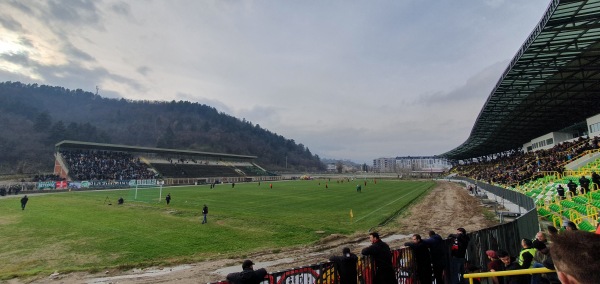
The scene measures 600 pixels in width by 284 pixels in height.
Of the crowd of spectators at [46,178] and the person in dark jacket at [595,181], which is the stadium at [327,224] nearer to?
the person in dark jacket at [595,181]

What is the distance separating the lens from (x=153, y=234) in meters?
19.8

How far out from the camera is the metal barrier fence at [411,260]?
6699 millimetres

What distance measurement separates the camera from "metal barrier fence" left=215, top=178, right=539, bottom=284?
22.0 ft

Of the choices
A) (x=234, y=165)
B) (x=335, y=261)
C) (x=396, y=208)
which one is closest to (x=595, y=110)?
(x=396, y=208)

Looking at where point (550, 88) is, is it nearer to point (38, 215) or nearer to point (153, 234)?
point (153, 234)

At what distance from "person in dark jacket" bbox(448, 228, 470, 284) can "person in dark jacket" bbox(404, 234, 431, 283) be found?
1.41 m

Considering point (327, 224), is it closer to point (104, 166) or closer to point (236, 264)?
point (236, 264)

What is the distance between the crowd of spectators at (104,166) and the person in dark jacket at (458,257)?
78.5 metres

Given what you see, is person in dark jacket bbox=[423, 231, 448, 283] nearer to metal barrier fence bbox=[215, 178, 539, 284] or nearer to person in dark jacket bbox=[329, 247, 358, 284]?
metal barrier fence bbox=[215, 178, 539, 284]

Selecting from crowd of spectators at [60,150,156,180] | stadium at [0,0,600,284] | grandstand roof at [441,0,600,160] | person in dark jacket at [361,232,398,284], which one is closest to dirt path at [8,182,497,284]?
stadium at [0,0,600,284]

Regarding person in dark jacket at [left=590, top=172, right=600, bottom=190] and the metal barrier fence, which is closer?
the metal barrier fence

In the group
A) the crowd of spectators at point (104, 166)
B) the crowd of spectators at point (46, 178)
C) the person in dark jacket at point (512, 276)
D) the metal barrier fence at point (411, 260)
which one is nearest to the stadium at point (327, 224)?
the metal barrier fence at point (411, 260)

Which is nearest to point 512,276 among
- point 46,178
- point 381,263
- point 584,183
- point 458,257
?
point 381,263

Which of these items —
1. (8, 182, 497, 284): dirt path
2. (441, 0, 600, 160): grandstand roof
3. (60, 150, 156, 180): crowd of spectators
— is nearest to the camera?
(8, 182, 497, 284): dirt path
